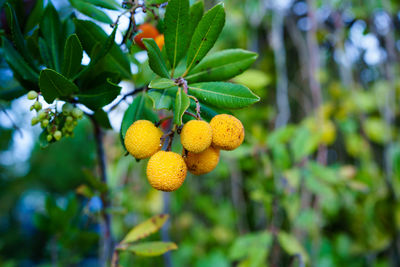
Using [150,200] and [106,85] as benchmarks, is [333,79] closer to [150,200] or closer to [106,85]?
[150,200]

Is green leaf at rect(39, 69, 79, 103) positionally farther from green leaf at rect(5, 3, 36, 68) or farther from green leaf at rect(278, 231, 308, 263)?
green leaf at rect(278, 231, 308, 263)

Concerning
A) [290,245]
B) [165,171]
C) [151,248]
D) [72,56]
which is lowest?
[290,245]

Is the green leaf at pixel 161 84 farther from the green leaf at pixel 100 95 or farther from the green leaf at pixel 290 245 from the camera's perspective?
the green leaf at pixel 290 245

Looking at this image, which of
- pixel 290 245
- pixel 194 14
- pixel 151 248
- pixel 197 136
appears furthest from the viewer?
pixel 290 245

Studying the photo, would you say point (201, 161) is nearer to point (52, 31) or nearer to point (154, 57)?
point (154, 57)

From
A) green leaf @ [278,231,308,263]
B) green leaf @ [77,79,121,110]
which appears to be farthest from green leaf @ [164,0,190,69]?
green leaf @ [278,231,308,263]

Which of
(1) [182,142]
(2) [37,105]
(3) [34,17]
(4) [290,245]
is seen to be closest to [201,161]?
(1) [182,142]
